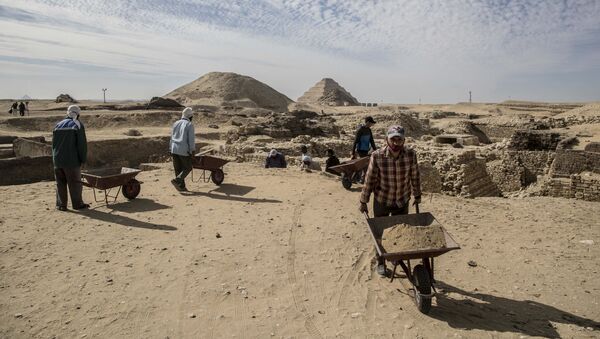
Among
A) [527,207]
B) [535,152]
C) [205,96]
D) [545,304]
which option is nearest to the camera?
[545,304]

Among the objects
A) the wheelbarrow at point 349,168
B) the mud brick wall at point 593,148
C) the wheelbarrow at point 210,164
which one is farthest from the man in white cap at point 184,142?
the mud brick wall at point 593,148

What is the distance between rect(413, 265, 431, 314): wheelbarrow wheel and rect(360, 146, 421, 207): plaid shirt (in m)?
0.89

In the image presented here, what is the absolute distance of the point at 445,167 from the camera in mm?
11852

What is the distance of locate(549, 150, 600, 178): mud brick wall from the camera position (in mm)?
10516

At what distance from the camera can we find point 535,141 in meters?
14.2

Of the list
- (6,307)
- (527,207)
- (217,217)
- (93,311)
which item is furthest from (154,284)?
(527,207)

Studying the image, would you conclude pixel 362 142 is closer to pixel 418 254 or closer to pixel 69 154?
pixel 418 254

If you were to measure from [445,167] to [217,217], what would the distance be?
764 cm

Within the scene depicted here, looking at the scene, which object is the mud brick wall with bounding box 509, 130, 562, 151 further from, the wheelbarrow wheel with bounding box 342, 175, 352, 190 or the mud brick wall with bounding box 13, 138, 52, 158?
the mud brick wall with bounding box 13, 138, 52, 158

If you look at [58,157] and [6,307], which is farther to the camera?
[58,157]

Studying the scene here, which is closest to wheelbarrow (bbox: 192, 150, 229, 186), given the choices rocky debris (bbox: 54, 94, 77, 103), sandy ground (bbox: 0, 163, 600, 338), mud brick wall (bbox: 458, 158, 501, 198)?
sandy ground (bbox: 0, 163, 600, 338)

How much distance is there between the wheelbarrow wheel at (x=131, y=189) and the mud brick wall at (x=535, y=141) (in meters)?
12.5

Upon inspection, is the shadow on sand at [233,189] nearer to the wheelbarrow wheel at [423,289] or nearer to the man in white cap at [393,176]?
the man in white cap at [393,176]

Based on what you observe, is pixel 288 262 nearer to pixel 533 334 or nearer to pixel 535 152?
pixel 533 334
